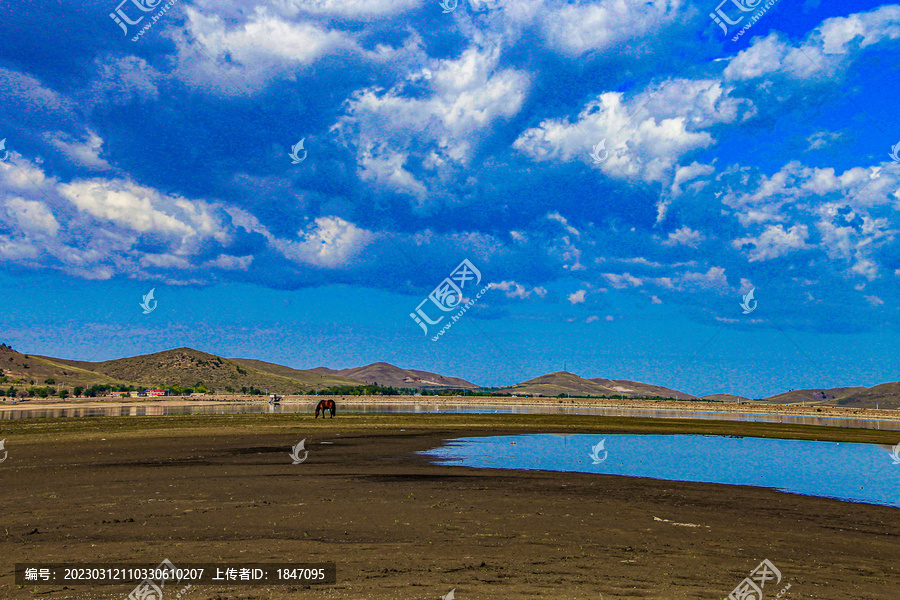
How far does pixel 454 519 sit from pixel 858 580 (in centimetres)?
874

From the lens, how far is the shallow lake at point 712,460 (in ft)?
78.4

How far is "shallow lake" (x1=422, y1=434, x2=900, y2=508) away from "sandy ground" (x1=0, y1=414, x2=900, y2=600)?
2982mm

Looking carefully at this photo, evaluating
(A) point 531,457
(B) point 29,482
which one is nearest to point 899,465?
(A) point 531,457

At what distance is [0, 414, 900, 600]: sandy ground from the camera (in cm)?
1017

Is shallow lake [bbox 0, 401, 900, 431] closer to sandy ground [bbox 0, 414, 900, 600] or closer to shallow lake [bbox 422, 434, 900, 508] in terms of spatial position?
shallow lake [bbox 422, 434, 900, 508]

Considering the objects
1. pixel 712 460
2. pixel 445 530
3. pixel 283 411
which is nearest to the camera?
pixel 445 530

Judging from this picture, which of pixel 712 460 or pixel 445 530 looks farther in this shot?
pixel 712 460

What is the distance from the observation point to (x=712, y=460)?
3206 centimetres

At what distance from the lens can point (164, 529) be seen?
44.2ft

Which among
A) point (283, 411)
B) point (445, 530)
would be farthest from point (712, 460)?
point (283, 411)

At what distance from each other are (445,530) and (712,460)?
23.7 metres

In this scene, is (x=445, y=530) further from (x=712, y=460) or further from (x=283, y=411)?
(x=283, y=411)

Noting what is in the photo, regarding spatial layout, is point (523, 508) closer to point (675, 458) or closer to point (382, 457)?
point (382, 457)

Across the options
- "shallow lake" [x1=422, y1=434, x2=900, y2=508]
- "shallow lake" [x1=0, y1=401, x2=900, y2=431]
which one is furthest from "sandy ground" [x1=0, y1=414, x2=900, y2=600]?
"shallow lake" [x1=0, y1=401, x2=900, y2=431]
